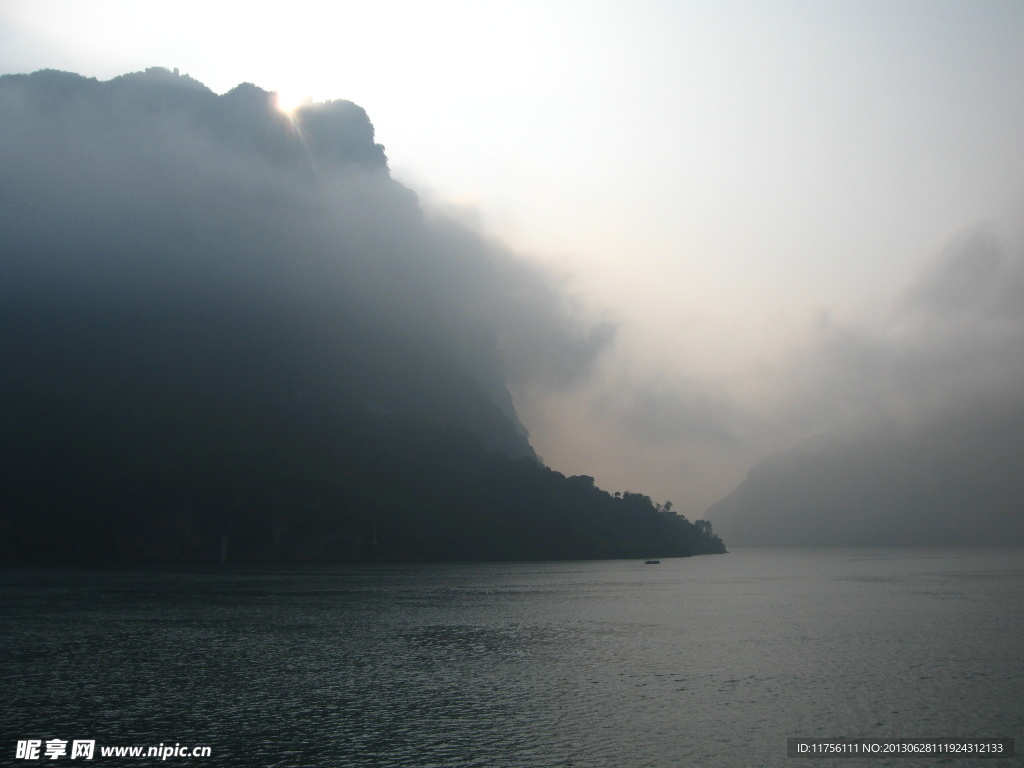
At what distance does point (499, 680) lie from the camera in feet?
163

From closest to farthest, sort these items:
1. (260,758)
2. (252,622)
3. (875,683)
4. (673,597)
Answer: (260,758) → (875,683) → (252,622) → (673,597)

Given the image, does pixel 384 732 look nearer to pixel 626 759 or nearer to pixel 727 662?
pixel 626 759

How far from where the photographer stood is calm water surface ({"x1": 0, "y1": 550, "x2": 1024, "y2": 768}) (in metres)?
35.1

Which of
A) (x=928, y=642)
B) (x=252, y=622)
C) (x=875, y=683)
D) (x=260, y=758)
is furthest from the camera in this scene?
(x=252, y=622)

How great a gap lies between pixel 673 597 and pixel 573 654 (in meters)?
62.7

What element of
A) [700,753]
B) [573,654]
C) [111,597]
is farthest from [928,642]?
[111,597]

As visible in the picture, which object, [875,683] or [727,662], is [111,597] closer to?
[727,662]

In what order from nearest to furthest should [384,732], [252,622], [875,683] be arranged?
[384,732] → [875,683] → [252,622]

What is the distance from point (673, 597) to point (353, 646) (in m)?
68.3

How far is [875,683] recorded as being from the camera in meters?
48.9

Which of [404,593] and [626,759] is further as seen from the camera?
[404,593]

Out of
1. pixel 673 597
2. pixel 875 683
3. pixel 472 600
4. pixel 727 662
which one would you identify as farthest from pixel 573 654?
pixel 673 597

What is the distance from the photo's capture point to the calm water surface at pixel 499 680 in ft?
115

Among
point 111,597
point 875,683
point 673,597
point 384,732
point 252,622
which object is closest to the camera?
point 384,732
